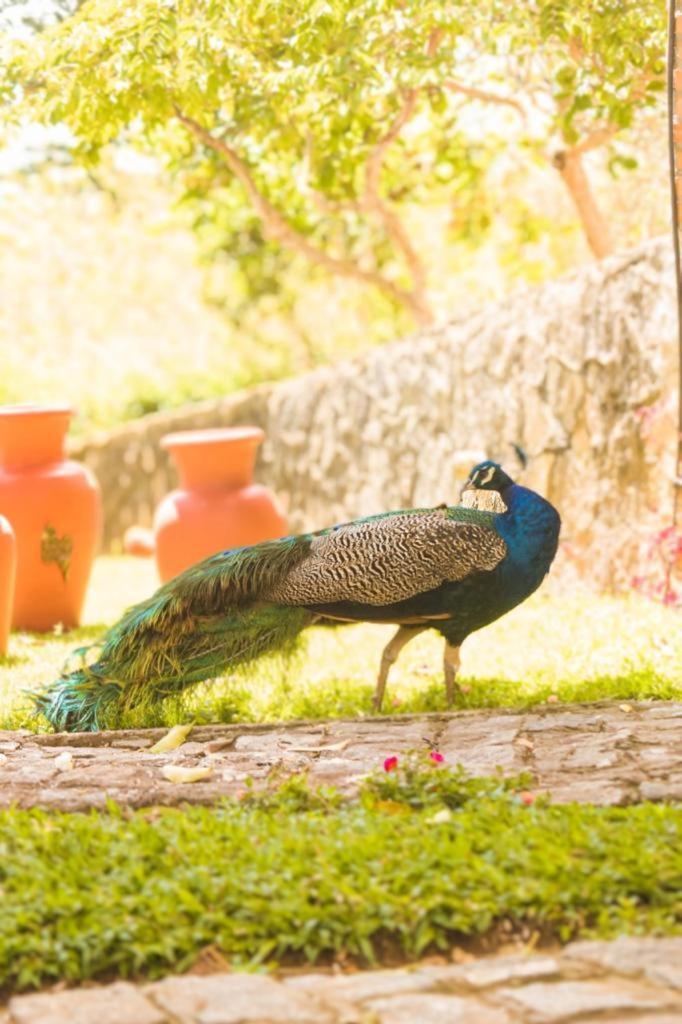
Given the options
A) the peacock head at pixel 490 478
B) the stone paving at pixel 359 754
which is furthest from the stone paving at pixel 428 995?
the peacock head at pixel 490 478

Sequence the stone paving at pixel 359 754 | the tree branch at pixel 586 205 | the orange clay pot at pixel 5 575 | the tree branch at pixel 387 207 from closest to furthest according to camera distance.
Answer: the stone paving at pixel 359 754 < the orange clay pot at pixel 5 575 < the tree branch at pixel 387 207 < the tree branch at pixel 586 205

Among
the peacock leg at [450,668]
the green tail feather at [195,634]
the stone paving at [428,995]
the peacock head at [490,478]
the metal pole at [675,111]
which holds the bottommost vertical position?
the stone paving at [428,995]

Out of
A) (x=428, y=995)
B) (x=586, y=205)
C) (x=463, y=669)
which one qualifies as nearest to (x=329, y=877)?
(x=428, y=995)

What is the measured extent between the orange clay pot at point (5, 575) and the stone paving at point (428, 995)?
10.8 feet

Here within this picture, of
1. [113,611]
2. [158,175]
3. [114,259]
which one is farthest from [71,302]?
[113,611]

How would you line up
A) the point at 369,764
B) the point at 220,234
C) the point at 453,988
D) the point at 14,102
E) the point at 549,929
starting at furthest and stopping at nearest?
the point at 220,234 → the point at 14,102 → the point at 369,764 → the point at 549,929 → the point at 453,988

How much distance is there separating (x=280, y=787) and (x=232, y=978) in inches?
36.9

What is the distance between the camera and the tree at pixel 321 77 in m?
5.54

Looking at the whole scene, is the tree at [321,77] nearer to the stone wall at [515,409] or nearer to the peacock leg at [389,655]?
the stone wall at [515,409]

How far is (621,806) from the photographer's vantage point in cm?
330

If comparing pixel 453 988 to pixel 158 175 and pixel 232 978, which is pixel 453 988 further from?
pixel 158 175

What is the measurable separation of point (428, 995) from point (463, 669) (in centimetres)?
273

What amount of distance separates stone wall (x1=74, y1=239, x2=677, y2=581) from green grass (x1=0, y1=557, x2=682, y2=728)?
73cm

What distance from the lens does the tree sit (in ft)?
18.2
